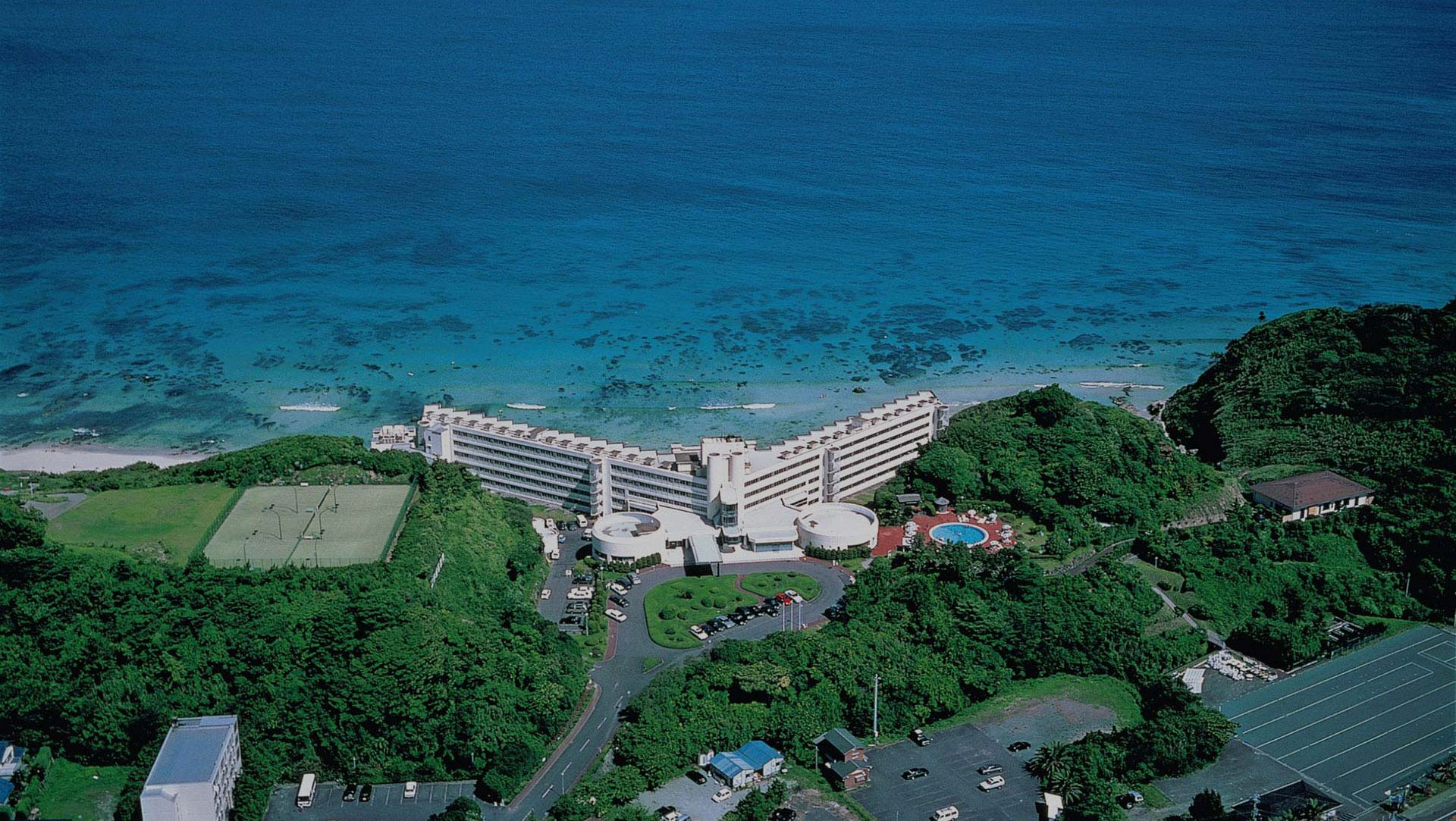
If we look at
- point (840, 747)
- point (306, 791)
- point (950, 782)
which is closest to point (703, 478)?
point (840, 747)

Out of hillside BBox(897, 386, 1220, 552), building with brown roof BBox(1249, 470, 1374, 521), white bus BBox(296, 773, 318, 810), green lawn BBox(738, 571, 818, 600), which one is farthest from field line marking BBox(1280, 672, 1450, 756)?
white bus BBox(296, 773, 318, 810)

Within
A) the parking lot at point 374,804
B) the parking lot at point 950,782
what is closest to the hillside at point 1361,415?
the parking lot at point 950,782

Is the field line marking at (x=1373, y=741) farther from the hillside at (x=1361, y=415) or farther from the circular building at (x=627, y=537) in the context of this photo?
the circular building at (x=627, y=537)

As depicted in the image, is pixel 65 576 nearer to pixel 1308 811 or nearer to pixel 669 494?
pixel 669 494

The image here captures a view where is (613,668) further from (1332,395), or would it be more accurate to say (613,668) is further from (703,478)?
(1332,395)

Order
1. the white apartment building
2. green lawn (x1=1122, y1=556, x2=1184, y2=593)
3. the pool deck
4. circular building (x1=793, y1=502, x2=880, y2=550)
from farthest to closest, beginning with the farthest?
the pool deck → circular building (x1=793, y1=502, x2=880, y2=550) → green lawn (x1=1122, y1=556, x2=1184, y2=593) → the white apartment building

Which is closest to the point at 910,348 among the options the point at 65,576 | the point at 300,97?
the point at 65,576

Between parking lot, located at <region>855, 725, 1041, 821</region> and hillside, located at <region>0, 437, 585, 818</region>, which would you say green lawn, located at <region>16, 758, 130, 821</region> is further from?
parking lot, located at <region>855, 725, 1041, 821</region>
